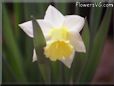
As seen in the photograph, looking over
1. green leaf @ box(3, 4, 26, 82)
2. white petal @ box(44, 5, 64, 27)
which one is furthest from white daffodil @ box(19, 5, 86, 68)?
green leaf @ box(3, 4, 26, 82)

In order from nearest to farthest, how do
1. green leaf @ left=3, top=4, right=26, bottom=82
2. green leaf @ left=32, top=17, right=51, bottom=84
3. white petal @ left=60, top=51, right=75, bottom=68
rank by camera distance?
green leaf @ left=32, top=17, right=51, bottom=84, white petal @ left=60, top=51, right=75, bottom=68, green leaf @ left=3, top=4, right=26, bottom=82

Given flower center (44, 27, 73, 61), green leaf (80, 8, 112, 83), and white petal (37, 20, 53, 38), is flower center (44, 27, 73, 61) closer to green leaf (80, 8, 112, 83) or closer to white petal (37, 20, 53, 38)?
white petal (37, 20, 53, 38)

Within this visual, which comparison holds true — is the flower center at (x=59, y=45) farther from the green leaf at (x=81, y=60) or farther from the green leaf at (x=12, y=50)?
the green leaf at (x=12, y=50)

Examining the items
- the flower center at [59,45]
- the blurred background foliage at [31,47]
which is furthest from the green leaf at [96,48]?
the flower center at [59,45]

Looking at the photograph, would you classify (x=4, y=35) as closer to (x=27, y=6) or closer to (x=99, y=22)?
(x=27, y=6)

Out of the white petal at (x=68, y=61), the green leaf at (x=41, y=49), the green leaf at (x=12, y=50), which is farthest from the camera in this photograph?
the green leaf at (x=12, y=50)

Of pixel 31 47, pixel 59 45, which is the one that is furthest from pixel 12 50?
pixel 59 45
